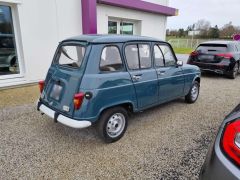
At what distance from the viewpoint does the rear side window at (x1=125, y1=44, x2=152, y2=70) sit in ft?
11.5

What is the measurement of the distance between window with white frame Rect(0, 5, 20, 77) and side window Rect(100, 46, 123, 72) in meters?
4.64

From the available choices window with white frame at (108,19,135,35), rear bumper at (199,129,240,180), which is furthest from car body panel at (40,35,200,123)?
window with white frame at (108,19,135,35)

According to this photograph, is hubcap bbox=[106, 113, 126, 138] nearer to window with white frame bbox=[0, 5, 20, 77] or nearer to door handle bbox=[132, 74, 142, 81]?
door handle bbox=[132, 74, 142, 81]

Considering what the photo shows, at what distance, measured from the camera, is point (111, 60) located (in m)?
3.26

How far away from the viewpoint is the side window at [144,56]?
3.71 m

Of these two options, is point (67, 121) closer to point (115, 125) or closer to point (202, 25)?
point (115, 125)

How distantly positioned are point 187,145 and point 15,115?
3.74m

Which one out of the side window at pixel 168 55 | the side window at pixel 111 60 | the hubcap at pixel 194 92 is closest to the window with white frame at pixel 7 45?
the side window at pixel 111 60

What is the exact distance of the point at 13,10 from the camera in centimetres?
608

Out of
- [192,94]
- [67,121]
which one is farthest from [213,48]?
[67,121]

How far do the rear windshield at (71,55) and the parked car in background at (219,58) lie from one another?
663 centimetres

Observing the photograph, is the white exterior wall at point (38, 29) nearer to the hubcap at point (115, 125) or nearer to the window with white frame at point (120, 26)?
the window with white frame at point (120, 26)

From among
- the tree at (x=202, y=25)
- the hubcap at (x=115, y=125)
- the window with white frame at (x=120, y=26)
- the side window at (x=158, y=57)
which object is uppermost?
the tree at (x=202, y=25)

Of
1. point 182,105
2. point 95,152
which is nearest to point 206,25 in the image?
point 182,105
